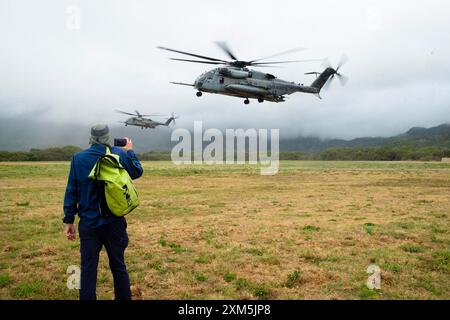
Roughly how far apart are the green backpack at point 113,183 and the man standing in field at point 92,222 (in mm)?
147

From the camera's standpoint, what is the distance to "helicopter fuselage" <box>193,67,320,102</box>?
977 inches

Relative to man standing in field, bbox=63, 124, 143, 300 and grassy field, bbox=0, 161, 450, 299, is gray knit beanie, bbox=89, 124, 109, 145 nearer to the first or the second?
man standing in field, bbox=63, 124, 143, 300

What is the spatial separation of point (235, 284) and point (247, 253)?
2.68 meters

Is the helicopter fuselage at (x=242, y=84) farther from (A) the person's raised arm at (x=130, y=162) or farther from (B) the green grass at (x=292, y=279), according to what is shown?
(A) the person's raised arm at (x=130, y=162)

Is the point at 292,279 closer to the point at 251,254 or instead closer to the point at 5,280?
the point at 251,254

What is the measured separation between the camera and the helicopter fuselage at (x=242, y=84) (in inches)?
977

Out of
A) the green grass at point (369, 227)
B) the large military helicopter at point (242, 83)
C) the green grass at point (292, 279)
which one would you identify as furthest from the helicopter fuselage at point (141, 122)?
the green grass at point (292, 279)

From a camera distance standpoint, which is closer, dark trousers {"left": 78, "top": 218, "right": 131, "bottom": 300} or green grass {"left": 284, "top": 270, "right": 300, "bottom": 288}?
dark trousers {"left": 78, "top": 218, "right": 131, "bottom": 300}

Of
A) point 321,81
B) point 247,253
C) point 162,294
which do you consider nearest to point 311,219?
point 247,253

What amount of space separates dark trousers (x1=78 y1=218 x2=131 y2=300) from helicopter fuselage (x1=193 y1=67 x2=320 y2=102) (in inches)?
782

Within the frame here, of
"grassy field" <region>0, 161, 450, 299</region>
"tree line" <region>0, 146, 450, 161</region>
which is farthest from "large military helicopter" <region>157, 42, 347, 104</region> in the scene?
"tree line" <region>0, 146, 450, 161</region>

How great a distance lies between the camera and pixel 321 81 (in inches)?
1162
